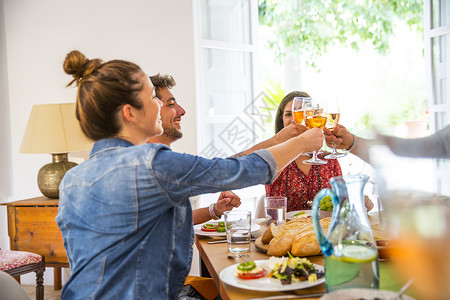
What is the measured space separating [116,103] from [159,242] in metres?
0.38

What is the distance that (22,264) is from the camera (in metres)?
2.68

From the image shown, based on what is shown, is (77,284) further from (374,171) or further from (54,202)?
(54,202)

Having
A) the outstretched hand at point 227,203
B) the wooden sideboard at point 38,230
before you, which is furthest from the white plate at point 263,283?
the wooden sideboard at point 38,230

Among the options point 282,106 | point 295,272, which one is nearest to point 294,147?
point 295,272

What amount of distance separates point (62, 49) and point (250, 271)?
3.08 meters

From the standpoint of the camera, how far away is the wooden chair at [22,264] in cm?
260

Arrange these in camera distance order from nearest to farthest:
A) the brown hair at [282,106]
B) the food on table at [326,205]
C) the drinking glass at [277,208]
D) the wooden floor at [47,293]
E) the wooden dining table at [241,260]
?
the wooden dining table at [241,260], the food on table at [326,205], the drinking glass at [277,208], the brown hair at [282,106], the wooden floor at [47,293]

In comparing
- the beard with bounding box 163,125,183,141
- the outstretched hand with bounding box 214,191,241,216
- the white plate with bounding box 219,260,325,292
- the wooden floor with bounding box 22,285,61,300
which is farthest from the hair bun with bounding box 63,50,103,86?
the wooden floor with bounding box 22,285,61,300

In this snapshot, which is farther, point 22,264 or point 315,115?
point 22,264

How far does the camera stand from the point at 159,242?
109 centimetres

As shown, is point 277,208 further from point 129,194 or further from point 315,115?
point 129,194

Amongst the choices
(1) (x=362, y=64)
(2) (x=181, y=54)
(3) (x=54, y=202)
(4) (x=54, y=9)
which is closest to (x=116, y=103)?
(3) (x=54, y=202)

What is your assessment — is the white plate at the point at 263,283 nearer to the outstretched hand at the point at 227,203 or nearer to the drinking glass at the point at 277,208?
the drinking glass at the point at 277,208

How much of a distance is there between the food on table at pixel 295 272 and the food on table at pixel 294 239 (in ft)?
0.55
